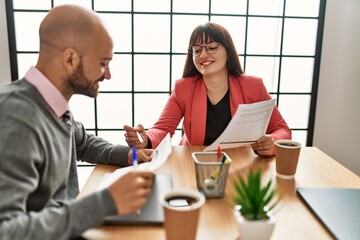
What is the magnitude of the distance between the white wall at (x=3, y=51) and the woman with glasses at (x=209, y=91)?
4.49 feet

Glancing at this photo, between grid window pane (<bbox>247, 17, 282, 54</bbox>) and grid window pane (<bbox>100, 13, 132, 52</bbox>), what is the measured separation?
915mm

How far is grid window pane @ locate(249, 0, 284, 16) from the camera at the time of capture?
2686mm

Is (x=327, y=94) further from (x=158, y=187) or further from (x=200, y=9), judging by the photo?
(x=158, y=187)

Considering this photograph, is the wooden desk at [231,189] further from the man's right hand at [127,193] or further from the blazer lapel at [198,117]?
the blazer lapel at [198,117]

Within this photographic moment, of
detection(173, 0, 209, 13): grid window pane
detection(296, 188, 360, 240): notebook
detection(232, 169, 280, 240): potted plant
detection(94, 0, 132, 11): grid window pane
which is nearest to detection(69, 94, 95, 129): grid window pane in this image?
detection(94, 0, 132, 11): grid window pane

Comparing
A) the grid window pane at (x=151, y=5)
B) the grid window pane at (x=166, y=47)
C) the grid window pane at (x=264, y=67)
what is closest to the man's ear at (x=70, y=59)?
the grid window pane at (x=166, y=47)

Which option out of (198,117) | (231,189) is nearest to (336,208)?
(231,189)

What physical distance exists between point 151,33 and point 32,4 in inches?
33.9

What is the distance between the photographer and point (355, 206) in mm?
958

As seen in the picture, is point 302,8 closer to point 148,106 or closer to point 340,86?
point 340,86

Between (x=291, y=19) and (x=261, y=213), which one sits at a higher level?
(x=291, y=19)

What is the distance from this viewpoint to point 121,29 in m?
2.65

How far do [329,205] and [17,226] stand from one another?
772mm

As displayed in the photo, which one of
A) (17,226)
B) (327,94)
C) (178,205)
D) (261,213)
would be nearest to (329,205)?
(261,213)
